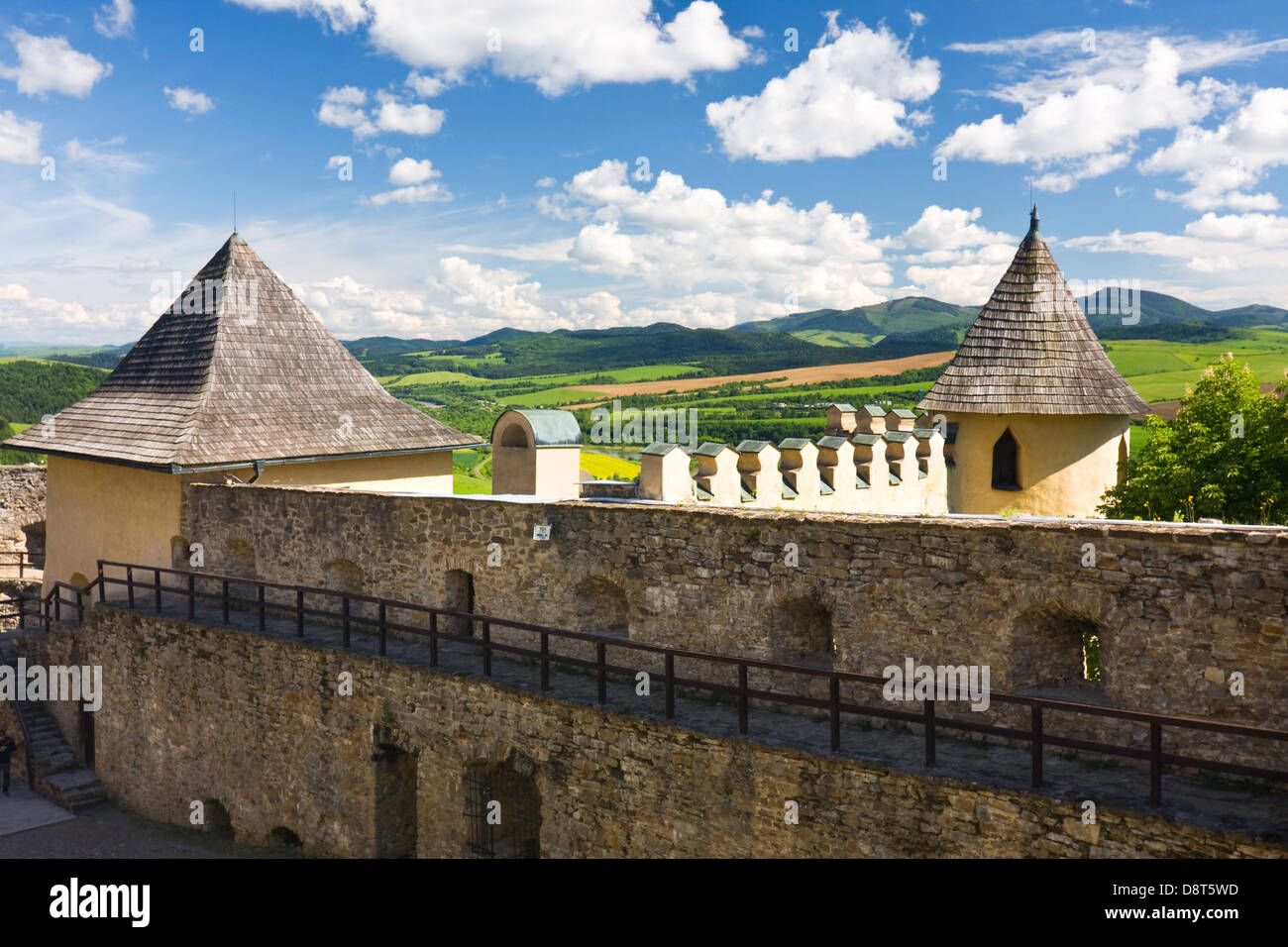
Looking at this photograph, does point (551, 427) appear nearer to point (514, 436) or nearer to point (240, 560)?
point (514, 436)

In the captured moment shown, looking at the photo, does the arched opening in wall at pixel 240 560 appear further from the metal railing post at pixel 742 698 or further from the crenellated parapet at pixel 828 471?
the metal railing post at pixel 742 698

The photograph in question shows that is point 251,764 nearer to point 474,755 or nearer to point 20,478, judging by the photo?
point 474,755

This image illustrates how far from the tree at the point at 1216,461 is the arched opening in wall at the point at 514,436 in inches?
352

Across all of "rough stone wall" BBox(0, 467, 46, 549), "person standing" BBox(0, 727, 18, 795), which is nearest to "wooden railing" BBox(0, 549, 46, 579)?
"rough stone wall" BBox(0, 467, 46, 549)

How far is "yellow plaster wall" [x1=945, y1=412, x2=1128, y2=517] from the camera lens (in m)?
14.7

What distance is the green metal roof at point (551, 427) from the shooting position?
13.8m

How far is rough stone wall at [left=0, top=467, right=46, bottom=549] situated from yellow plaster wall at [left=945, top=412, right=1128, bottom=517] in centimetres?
2373

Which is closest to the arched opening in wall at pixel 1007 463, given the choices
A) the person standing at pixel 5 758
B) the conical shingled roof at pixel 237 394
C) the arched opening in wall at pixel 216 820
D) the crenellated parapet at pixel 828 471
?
the crenellated parapet at pixel 828 471

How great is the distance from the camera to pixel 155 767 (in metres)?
13.2

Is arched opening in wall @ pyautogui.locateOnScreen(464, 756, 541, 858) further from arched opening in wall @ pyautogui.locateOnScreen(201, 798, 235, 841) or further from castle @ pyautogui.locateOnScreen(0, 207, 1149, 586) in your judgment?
arched opening in wall @ pyautogui.locateOnScreen(201, 798, 235, 841)

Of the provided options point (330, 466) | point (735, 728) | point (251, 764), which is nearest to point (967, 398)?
point (735, 728)

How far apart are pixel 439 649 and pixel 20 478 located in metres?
19.9

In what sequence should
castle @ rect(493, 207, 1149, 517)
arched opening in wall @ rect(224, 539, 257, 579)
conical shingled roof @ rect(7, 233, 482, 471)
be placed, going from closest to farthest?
arched opening in wall @ rect(224, 539, 257, 579) → castle @ rect(493, 207, 1149, 517) → conical shingled roof @ rect(7, 233, 482, 471)

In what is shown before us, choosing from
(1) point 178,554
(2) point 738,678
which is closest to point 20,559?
(1) point 178,554
